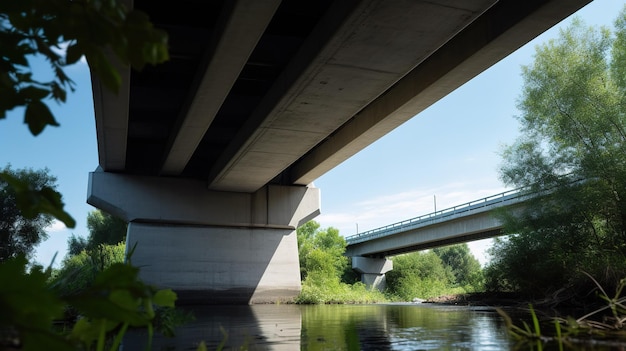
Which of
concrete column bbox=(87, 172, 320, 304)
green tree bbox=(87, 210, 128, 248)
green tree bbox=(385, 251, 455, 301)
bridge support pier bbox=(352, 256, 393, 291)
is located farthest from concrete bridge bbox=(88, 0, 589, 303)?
green tree bbox=(87, 210, 128, 248)

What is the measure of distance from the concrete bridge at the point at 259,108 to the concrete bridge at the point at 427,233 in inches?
408

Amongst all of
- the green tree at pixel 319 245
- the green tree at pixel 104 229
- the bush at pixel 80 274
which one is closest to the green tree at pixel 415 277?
the green tree at pixel 319 245

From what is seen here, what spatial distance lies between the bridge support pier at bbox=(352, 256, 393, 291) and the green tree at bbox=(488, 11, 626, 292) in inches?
1457

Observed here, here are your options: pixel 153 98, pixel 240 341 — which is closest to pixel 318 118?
pixel 153 98

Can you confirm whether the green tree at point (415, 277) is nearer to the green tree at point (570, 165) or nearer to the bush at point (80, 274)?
the green tree at point (570, 165)

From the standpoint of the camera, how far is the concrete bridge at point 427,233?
109ft

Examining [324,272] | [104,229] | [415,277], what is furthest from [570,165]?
[104,229]

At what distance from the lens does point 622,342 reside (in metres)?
5.26

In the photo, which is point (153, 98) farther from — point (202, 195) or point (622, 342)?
point (622, 342)

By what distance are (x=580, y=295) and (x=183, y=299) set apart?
56.8 ft

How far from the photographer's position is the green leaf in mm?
1284

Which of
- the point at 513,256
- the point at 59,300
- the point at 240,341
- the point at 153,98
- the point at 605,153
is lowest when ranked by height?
the point at 240,341

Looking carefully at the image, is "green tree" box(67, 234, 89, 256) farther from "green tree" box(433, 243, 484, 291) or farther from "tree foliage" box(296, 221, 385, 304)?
"green tree" box(433, 243, 484, 291)

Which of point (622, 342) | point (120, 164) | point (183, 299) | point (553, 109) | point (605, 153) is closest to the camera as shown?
point (622, 342)
